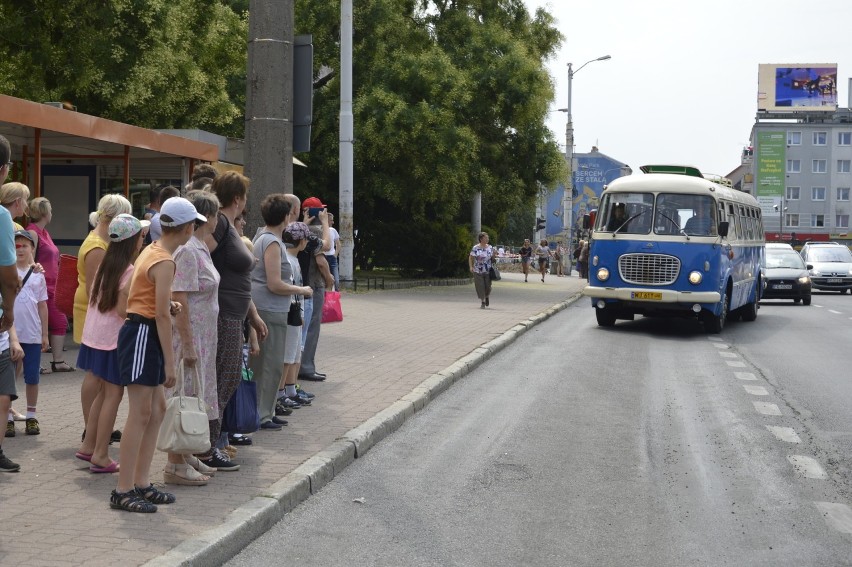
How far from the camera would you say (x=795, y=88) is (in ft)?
404

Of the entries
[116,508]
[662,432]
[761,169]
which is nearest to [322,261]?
[662,432]

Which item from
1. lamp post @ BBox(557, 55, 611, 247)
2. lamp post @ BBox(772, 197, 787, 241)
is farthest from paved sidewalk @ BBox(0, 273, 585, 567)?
lamp post @ BBox(772, 197, 787, 241)

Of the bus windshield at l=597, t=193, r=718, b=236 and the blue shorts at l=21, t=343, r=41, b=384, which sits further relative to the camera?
the bus windshield at l=597, t=193, r=718, b=236

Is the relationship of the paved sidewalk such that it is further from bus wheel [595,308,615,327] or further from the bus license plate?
bus wheel [595,308,615,327]

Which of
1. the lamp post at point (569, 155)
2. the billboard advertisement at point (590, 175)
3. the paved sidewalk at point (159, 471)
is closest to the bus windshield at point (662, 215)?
the paved sidewalk at point (159, 471)

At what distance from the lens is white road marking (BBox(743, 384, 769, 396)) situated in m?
12.1

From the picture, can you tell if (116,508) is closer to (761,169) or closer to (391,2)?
(391,2)

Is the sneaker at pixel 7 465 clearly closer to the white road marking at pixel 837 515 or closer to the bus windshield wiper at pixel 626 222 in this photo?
the white road marking at pixel 837 515

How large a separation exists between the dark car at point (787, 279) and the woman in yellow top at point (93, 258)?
26892 mm

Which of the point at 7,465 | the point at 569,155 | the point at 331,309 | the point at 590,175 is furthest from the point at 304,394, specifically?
the point at 590,175

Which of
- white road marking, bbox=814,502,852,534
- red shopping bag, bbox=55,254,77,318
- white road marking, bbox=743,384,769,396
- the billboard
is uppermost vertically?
the billboard

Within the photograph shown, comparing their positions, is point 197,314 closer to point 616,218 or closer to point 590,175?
point 616,218

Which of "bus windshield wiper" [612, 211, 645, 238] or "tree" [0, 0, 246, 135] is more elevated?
"tree" [0, 0, 246, 135]

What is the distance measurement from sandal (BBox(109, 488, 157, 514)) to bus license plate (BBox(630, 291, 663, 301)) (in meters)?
14.8
